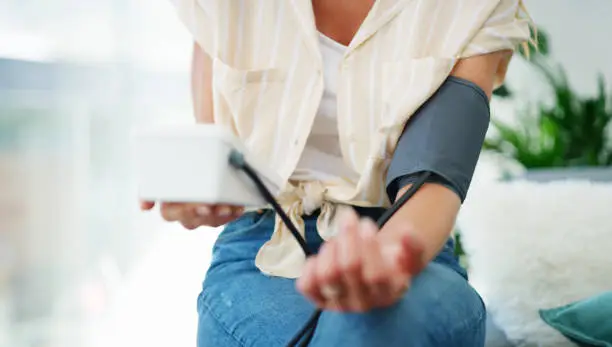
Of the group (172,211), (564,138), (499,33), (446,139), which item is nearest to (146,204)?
(172,211)

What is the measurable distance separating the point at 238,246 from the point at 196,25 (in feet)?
0.75

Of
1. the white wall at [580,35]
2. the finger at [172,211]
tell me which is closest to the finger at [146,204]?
the finger at [172,211]

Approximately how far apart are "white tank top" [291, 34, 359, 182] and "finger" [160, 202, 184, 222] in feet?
0.76

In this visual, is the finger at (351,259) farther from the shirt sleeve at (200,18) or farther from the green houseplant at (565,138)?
the green houseplant at (565,138)

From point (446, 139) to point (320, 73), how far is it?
16 centimetres

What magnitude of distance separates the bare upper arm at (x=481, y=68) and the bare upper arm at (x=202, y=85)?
27 cm

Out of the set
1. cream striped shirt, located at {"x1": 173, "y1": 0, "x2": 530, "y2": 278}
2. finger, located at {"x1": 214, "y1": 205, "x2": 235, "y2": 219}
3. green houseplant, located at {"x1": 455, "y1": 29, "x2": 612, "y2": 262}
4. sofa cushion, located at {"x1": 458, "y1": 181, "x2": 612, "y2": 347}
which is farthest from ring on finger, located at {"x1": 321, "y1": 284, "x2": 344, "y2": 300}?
green houseplant, located at {"x1": 455, "y1": 29, "x2": 612, "y2": 262}

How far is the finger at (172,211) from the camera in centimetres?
45

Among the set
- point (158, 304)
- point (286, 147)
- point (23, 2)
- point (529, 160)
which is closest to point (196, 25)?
point (286, 147)

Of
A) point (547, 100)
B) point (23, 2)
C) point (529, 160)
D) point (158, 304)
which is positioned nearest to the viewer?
point (23, 2)

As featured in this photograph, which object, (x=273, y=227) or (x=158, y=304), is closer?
(x=273, y=227)

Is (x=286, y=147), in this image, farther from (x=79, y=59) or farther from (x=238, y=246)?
(x=79, y=59)

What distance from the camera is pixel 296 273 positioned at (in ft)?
2.11

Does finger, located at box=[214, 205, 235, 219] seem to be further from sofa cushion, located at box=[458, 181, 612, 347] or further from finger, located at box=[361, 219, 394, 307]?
sofa cushion, located at box=[458, 181, 612, 347]
